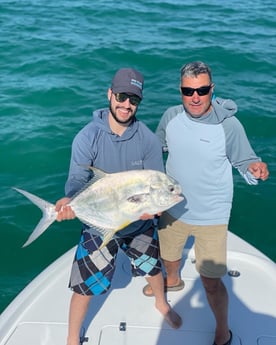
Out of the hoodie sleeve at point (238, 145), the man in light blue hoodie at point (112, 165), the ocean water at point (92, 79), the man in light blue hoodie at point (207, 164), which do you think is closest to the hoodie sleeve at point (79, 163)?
the man in light blue hoodie at point (112, 165)

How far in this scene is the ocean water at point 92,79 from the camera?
6.45 metres

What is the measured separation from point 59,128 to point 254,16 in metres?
9.11

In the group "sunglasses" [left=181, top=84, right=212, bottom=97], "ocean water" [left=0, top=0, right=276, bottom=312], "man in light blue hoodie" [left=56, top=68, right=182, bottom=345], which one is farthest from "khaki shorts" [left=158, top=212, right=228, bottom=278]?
"ocean water" [left=0, top=0, right=276, bottom=312]

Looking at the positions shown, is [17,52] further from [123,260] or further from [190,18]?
[123,260]

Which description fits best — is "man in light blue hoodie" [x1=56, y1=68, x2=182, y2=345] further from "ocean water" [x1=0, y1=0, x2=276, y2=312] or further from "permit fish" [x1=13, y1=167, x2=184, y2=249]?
"ocean water" [x1=0, y1=0, x2=276, y2=312]

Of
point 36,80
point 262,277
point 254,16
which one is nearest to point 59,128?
point 36,80

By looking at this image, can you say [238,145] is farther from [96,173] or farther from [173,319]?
[173,319]

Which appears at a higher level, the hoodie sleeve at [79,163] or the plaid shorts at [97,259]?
the hoodie sleeve at [79,163]

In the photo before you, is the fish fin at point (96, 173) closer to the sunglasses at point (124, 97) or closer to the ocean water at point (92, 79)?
the sunglasses at point (124, 97)

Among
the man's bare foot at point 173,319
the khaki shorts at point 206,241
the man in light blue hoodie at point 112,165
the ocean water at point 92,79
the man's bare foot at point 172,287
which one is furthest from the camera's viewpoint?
the ocean water at point 92,79

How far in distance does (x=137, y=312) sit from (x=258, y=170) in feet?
5.27

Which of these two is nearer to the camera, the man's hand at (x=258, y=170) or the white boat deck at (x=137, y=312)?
the man's hand at (x=258, y=170)

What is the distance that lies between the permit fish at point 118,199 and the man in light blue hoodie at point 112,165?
9 centimetres

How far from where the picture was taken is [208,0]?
1697cm
